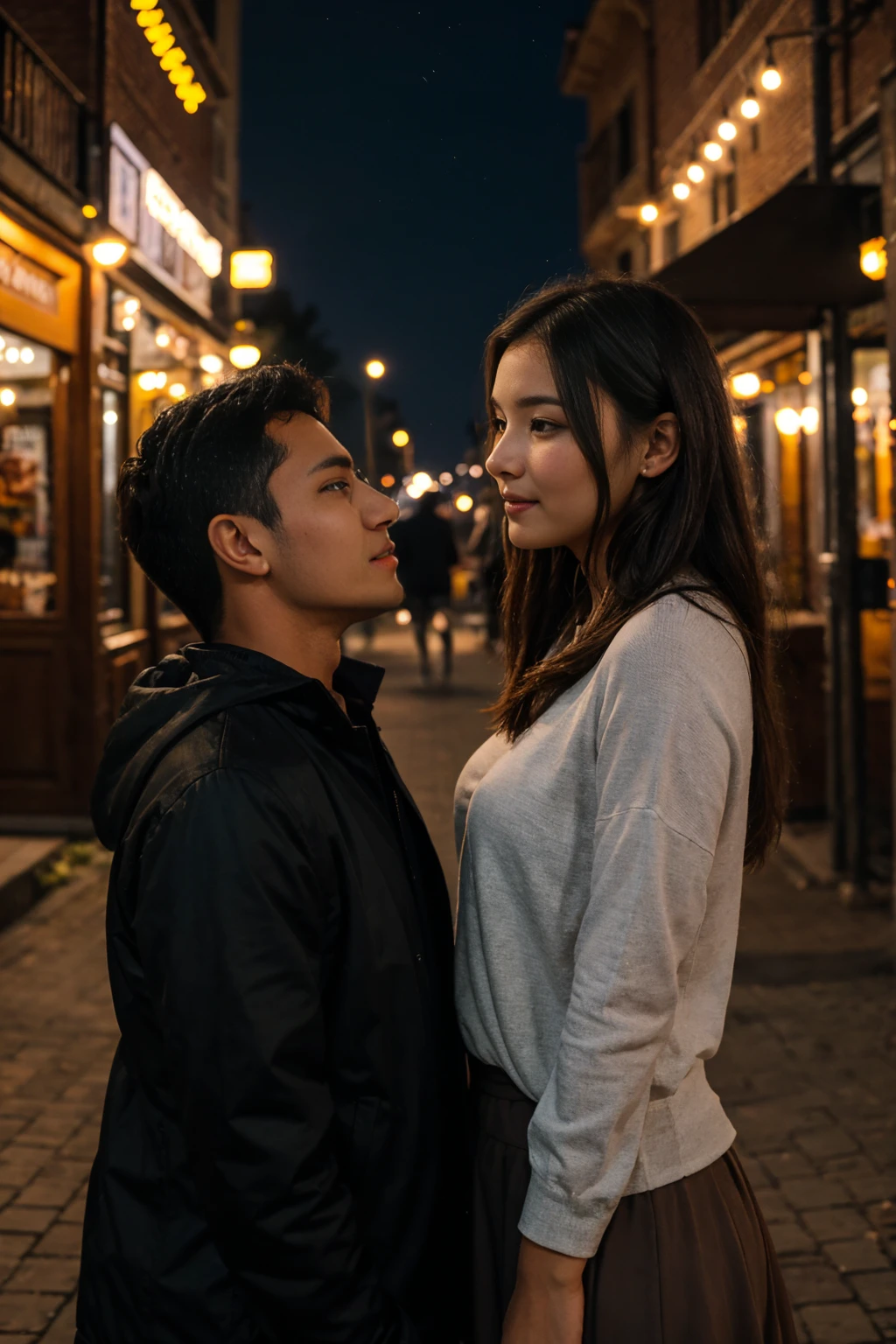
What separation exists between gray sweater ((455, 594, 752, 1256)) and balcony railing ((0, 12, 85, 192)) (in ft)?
20.9

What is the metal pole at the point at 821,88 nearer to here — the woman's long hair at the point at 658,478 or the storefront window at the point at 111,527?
the storefront window at the point at 111,527

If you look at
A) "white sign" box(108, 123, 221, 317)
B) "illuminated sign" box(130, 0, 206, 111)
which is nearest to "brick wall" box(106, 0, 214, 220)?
"white sign" box(108, 123, 221, 317)

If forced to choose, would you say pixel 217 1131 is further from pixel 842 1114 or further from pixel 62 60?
pixel 62 60

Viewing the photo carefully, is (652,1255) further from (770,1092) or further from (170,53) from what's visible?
(170,53)

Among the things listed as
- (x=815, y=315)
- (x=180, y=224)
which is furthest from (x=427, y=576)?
(x=815, y=315)

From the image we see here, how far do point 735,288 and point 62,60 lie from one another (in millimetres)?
5269

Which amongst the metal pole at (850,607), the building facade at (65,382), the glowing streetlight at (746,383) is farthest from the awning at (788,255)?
the building facade at (65,382)

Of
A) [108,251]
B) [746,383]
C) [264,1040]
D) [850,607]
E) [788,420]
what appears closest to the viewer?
[264,1040]

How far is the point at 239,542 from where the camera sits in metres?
1.78

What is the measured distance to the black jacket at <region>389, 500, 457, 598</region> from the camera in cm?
1532

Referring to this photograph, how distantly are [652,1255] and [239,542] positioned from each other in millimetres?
1124

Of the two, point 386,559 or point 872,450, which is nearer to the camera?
point 386,559

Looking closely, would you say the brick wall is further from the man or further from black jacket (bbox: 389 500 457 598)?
the man

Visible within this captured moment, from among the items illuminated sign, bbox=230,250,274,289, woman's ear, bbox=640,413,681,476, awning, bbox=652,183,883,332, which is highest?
illuminated sign, bbox=230,250,274,289
